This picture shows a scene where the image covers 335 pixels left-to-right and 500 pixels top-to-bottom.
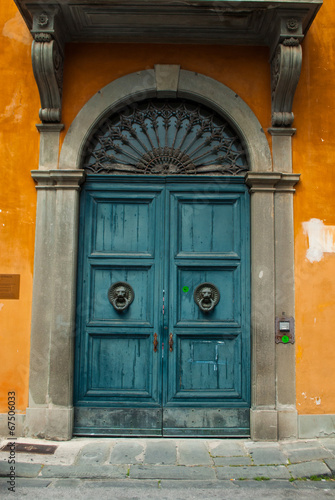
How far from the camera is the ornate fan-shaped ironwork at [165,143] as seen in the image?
539 cm

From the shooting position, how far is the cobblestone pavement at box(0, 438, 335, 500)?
13.4 ft

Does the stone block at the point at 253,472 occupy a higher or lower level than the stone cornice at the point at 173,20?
lower

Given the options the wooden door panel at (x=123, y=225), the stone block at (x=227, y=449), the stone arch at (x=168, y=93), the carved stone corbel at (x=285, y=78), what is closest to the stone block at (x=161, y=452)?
the stone block at (x=227, y=449)

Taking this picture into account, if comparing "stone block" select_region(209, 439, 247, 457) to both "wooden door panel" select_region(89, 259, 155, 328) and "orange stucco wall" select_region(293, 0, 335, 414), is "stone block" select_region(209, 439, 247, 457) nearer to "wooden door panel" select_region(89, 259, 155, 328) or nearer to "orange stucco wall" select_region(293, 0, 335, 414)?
"orange stucco wall" select_region(293, 0, 335, 414)

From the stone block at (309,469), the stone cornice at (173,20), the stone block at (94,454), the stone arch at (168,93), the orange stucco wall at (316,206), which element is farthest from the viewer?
the stone arch at (168,93)

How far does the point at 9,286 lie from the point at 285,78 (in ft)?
12.7

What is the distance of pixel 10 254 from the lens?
5.16 m

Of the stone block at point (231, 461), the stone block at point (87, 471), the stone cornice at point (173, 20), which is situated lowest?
the stone block at point (87, 471)

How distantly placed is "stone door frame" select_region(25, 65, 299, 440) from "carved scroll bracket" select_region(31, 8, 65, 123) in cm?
21

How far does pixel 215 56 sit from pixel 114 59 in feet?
3.96

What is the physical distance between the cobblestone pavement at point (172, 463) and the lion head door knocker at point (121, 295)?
1.46m

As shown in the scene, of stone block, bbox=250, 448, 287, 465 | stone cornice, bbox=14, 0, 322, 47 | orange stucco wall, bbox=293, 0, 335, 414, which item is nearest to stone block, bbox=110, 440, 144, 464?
stone block, bbox=250, 448, 287, 465

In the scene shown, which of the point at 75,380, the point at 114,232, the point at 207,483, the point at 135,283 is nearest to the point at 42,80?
the point at 114,232

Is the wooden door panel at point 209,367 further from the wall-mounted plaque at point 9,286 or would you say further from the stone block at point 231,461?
the wall-mounted plaque at point 9,286
